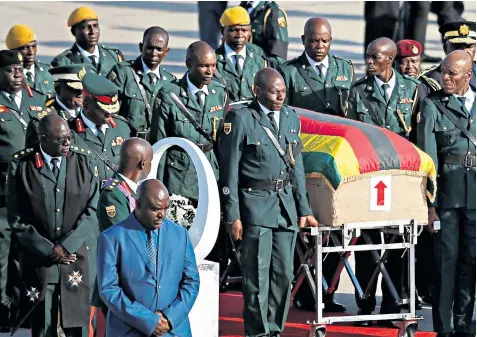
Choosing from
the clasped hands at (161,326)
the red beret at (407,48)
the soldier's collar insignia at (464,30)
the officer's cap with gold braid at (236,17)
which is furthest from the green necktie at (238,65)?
the clasped hands at (161,326)

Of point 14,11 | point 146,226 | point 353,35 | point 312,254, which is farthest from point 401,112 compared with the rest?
point 14,11

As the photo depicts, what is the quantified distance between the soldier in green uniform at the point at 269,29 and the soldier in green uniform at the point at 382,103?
242 cm

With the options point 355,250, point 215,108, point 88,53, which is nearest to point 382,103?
point 215,108

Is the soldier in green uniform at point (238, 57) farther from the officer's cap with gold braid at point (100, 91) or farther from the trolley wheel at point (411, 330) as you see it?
the trolley wheel at point (411, 330)

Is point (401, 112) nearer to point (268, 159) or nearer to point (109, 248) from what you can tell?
point (268, 159)

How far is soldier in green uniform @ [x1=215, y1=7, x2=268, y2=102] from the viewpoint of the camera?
13.8 metres

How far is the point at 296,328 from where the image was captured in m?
12.3

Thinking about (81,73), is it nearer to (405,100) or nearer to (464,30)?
(405,100)

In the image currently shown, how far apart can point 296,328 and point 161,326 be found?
3.61 meters

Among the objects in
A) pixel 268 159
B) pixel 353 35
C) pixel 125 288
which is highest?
pixel 353 35

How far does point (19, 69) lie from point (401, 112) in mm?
2904

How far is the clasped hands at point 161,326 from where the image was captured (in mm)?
8797

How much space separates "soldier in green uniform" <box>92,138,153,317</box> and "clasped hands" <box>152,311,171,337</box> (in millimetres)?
1002

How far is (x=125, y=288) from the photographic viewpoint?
29.2 ft
